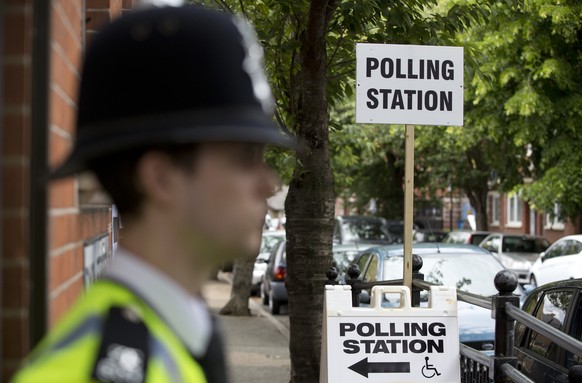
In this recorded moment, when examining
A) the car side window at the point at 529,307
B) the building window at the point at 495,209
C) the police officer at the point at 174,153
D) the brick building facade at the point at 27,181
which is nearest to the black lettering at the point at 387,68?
the car side window at the point at 529,307

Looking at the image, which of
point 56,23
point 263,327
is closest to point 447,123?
point 56,23

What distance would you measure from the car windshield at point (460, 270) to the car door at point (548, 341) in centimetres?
338

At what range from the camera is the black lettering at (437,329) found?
6277 millimetres

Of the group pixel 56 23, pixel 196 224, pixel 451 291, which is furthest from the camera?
pixel 451 291

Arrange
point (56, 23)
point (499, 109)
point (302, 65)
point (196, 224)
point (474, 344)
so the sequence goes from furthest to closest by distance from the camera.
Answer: point (499, 109) < point (474, 344) < point (302, 65) < point (56, 23) < point (196, 224)

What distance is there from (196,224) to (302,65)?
20.7 feet

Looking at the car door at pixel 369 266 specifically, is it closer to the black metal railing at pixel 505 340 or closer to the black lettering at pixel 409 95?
the black lettering at pixel 409 95

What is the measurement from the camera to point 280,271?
64.4 ft

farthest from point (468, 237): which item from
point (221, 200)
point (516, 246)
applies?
point (221, 200)

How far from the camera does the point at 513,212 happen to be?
50.9 meters

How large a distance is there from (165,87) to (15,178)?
0.89 metres

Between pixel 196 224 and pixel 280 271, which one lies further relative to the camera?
pixel 280 271

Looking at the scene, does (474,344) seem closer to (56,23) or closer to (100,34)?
(56,23)

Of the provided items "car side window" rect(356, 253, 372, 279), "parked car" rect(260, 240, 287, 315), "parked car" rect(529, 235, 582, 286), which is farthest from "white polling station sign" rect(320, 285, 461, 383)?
"parked car" rect(529, 235, 582, 286)
